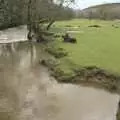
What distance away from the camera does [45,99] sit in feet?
52.6

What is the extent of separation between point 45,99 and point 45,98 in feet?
0.47

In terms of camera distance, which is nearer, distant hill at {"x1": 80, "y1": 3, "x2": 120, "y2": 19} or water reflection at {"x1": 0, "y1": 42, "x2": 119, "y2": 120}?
water reflection at {"x1": 0, "y1": 42, "x2": 119, "y2": 120}

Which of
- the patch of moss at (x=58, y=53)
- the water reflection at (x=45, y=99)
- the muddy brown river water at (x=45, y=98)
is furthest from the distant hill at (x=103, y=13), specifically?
the water reflection at (x=45, y=99)

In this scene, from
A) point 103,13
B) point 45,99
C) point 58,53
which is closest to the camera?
point 45,99

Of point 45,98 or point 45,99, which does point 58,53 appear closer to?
point 45,98

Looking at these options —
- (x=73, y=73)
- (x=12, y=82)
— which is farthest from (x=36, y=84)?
(x=73, y=73)

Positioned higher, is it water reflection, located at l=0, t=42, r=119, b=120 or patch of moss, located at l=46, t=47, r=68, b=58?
water reflection, located at l=0, t=42, r=119, b=120

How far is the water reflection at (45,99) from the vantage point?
13.9 meters

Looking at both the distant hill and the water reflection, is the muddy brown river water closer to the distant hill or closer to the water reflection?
the water reflection

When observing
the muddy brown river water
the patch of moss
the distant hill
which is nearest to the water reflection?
the muddy brown river water

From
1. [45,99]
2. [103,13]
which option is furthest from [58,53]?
[103,13]

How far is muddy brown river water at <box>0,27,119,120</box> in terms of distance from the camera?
45.5ft

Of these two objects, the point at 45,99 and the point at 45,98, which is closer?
the point at 45,99

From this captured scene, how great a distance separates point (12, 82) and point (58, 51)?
1098 cm
